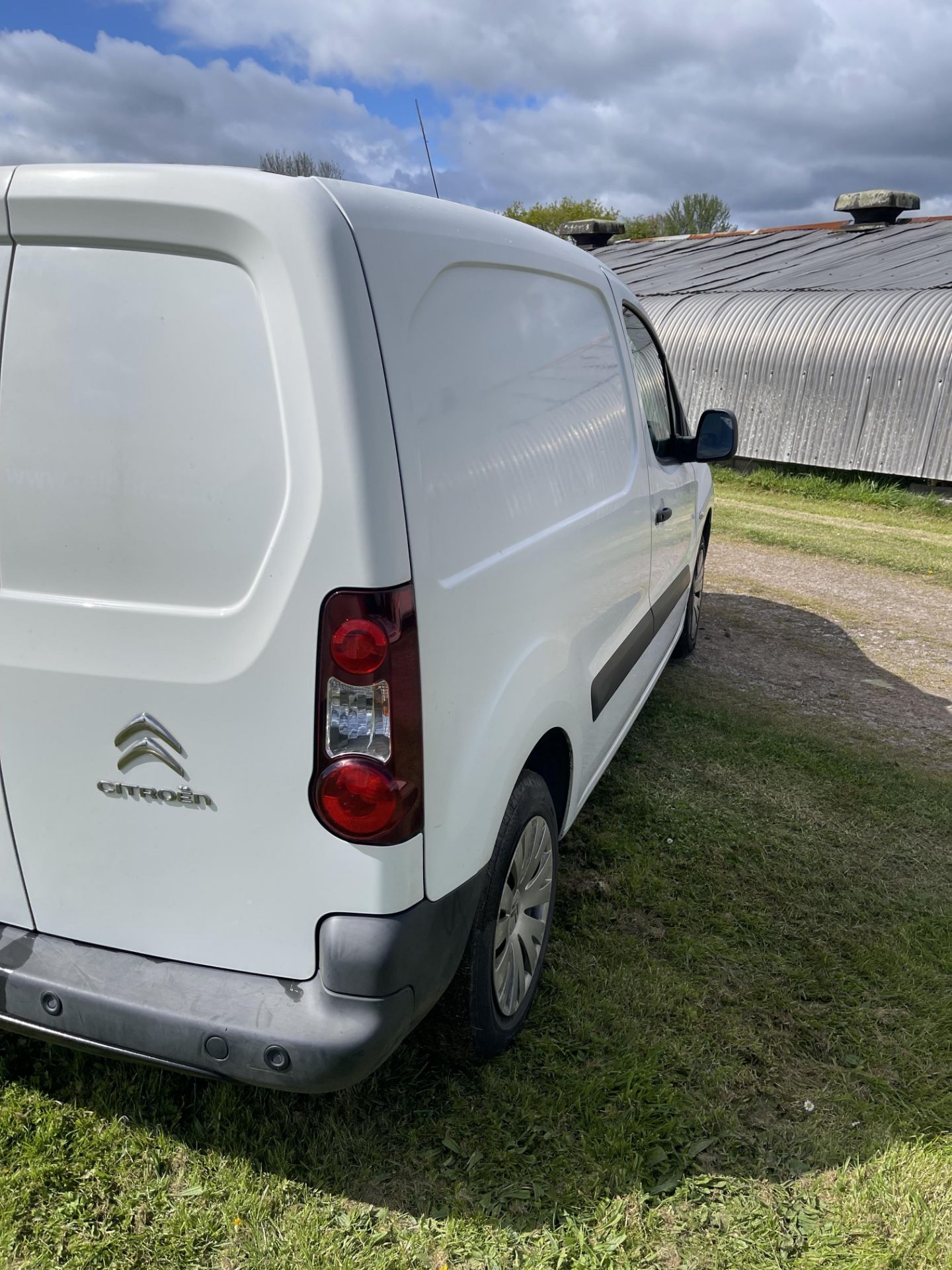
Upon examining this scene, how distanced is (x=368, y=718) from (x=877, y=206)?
20527 millimetres

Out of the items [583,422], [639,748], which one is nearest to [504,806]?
[583,422]

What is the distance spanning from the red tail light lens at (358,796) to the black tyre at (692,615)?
3965 millimetres

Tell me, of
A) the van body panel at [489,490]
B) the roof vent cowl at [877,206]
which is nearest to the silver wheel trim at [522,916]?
the van body panel at [489,490]

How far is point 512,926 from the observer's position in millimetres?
2521

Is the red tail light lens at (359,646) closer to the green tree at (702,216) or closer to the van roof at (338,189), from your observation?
the van roof at (338,189)

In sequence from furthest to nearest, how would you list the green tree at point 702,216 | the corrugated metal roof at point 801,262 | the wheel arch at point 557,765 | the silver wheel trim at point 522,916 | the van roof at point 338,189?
→ the green tree at point 702,216
the corrugated metal roof at point 801,262
the wheel arch at point 557,765
the silver wheel trim at point 522,916
the van roof at point 338,189

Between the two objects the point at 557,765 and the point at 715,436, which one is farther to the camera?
the point at 715,436

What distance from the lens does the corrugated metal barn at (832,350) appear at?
12297 millimetres

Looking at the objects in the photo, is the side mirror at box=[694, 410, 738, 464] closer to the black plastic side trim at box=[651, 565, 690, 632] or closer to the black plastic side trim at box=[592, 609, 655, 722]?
the black plastic side trim at box=[651, 565, 690, 632]

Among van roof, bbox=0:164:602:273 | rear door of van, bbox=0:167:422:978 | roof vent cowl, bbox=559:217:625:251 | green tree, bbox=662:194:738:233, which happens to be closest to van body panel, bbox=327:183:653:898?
van roof, bbox=0:164:602:273

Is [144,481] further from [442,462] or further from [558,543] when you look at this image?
[558,543]

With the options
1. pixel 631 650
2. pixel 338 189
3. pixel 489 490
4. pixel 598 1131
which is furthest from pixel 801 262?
pixel 598 1131

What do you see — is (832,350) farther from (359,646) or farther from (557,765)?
(359,646)

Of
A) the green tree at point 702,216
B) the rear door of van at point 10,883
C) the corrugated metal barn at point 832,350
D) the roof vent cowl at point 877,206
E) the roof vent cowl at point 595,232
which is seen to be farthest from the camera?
the green tree at point 702,216
